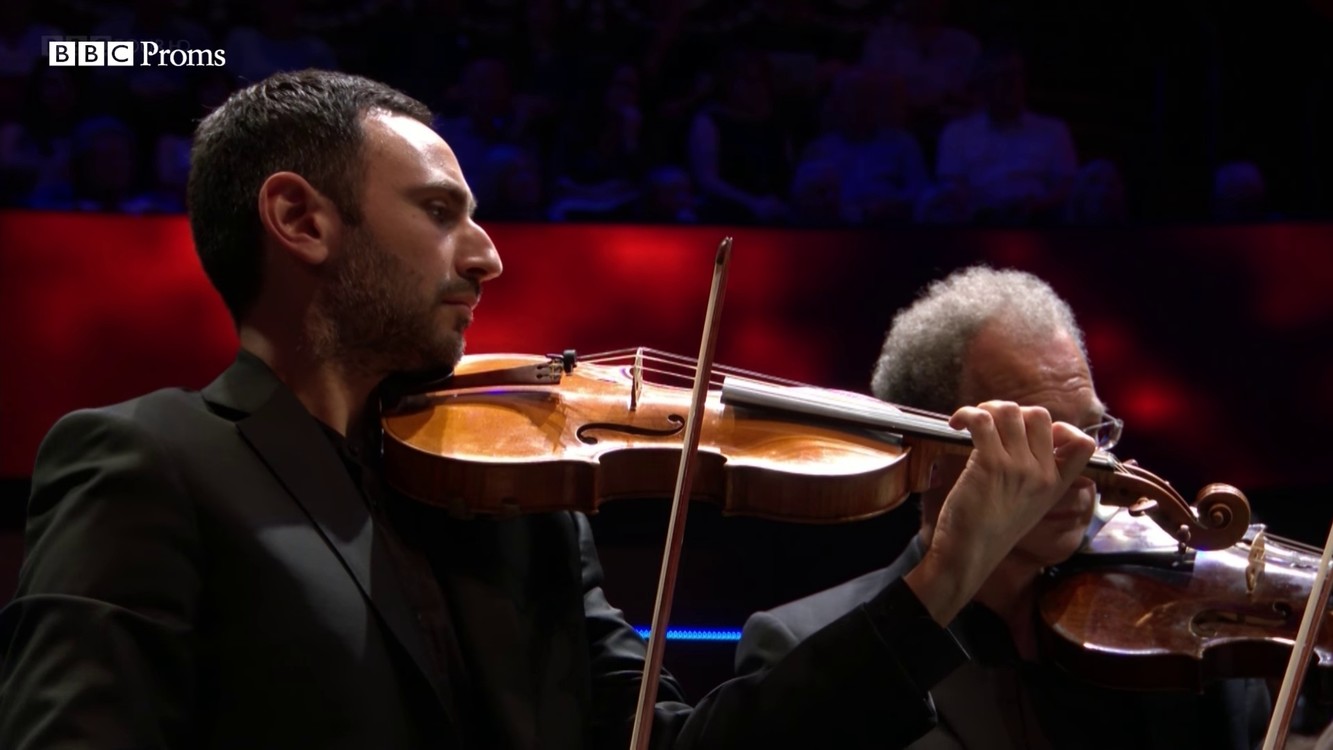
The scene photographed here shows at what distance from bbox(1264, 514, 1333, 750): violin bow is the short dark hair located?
1136 mm

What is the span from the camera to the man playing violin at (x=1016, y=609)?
195 centimetres

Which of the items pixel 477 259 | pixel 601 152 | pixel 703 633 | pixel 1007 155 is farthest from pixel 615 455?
pixel 1007 155

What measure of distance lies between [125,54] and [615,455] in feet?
9.80

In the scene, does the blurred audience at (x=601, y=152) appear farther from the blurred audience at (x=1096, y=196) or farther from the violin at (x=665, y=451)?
the violin at (x=665, y=451)

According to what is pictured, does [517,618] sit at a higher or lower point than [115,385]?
higher

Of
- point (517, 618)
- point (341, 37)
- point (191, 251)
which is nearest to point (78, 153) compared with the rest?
point (191, 251)

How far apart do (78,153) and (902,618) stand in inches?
117

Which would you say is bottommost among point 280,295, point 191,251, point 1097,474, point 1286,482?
point 1286,482

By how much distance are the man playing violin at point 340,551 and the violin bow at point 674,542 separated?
1.03ft

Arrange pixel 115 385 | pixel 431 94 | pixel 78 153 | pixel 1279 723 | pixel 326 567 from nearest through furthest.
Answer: pixel 1279 723 < pixel 326 567 < pixel 115 385 < pixel 78 153 < pixel 431 94

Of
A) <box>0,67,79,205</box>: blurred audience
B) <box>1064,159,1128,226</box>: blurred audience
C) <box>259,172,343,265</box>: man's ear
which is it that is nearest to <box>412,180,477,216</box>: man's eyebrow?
<box>259,172,343,265</box>: man's ear

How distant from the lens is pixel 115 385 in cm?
332

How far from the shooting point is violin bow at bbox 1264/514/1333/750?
4.01 feet

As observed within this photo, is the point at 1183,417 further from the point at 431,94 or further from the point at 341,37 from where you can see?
the point at 341,37
